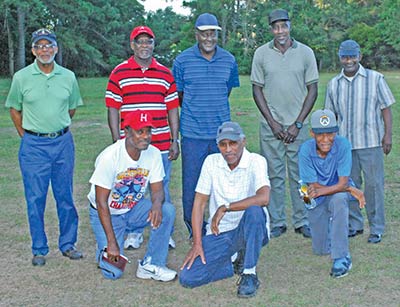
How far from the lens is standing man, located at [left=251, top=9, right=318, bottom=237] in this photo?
6.16m

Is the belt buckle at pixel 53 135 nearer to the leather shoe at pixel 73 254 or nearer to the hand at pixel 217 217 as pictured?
the leather shoe at pixel 73 254

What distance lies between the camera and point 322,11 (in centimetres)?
5425

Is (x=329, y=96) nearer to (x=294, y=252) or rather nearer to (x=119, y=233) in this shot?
(x=294, y=252)

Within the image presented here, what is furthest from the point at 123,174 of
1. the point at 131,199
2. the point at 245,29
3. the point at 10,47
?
the point at 245,29

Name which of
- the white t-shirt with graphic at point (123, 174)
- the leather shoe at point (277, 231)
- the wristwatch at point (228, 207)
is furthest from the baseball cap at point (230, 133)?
the leather shoe at point (277, 231)

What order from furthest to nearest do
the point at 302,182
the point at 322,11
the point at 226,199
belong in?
1. the point at 322,11
2. the point at 302,182
3. the point at 226,199

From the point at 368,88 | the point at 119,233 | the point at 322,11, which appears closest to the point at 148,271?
the point at 119,233

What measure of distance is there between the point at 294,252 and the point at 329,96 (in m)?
1.50

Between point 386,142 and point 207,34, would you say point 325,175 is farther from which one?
point 207,34

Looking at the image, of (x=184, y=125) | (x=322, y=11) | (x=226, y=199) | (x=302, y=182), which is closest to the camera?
(x=226, y=199)

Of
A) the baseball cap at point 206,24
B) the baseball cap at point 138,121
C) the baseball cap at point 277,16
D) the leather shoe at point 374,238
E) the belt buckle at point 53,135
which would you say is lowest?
the leather shoe at point 374,238

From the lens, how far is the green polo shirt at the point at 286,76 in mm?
6164

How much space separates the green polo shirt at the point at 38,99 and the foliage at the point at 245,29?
120 ft

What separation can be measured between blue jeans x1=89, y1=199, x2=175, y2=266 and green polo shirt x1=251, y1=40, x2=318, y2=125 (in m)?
1.65
